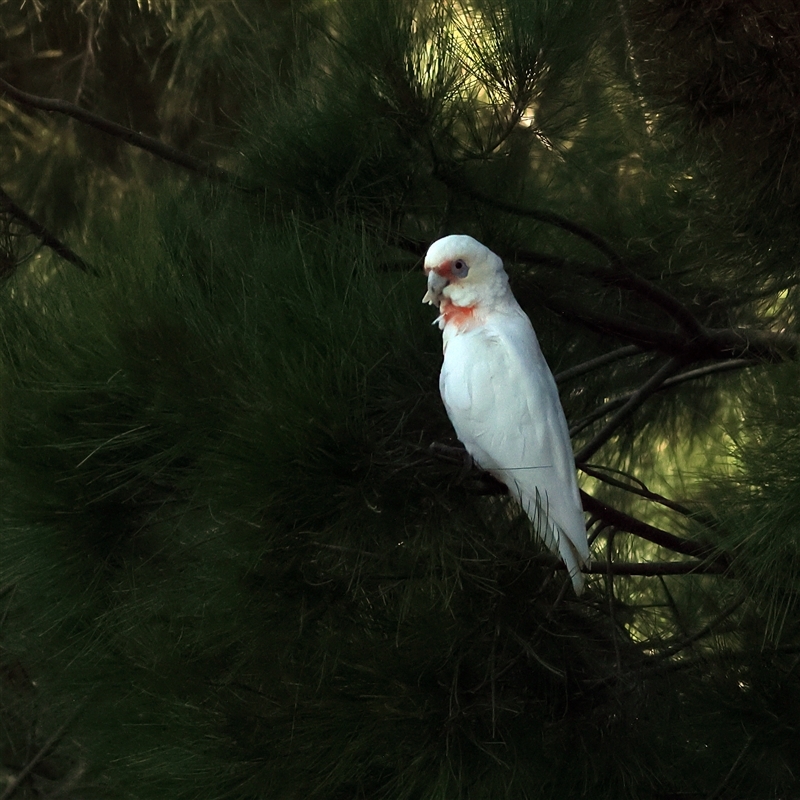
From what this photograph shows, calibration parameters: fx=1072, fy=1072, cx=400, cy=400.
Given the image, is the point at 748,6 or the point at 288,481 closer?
the point at 288,481

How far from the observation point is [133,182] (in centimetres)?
146

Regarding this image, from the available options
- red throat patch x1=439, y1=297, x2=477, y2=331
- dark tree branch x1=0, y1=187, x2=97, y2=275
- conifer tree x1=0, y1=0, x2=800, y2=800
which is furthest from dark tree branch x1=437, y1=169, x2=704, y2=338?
dark tree branch x1=0, y1=187, x2=97, y2=275

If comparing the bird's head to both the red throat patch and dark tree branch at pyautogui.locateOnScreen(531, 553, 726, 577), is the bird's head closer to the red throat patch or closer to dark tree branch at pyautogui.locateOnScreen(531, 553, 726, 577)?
the red throat patch

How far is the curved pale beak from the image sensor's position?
3.09ft

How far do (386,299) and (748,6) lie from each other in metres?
0.37

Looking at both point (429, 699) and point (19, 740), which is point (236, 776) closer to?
point (429, 699)

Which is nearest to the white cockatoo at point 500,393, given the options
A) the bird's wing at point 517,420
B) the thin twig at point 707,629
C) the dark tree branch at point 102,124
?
the bird's wing at point 517,420

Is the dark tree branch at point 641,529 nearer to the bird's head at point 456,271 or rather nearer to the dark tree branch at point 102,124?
the bird's head at point 456,271

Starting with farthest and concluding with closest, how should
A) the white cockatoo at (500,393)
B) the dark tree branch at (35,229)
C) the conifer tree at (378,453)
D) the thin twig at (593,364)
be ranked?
the thin twig at (593,364) < the dark tree branch at (35,229) < the white cockatoo at (500,393) < the conifer tree at (378,453)

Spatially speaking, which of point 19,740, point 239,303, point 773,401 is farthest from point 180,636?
point 19,740

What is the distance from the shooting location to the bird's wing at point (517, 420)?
0.87 metres

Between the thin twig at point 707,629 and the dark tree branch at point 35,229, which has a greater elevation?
the dark tree branch at point 35,229

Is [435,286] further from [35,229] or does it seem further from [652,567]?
[35,229]

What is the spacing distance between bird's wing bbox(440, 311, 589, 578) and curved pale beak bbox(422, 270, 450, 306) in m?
0.04
